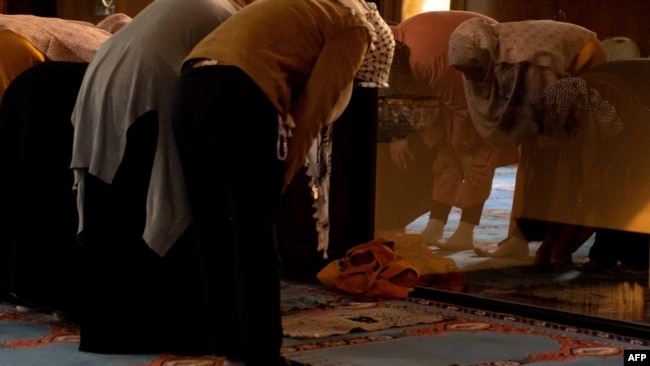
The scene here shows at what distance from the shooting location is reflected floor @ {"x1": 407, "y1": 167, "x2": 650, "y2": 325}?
13.0ft

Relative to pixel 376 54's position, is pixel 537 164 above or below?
below

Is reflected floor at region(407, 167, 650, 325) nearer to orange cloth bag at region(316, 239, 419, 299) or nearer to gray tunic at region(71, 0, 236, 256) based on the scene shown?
orange cloth bag at region(316, 239, 419, 299)

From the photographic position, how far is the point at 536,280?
14.0 feet

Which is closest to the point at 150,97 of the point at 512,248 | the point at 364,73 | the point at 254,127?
the point at 254,127

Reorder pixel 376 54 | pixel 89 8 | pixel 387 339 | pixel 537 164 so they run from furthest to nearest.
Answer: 1. pixel 89 8
2. pixel 537 164
3. pixel 387 339
4. pixel 376 54

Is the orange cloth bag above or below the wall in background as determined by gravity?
below

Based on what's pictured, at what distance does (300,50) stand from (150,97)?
0.54 m

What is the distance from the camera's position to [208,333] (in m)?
3.38

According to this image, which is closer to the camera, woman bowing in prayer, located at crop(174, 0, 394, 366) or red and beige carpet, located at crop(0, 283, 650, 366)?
woman bowing in prayer, located at crop(174, 0, 394, 366)

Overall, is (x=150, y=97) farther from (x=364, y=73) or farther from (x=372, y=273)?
(x=372, y=273)

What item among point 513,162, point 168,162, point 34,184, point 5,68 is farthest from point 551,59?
point 5,68

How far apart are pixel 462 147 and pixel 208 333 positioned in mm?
1512

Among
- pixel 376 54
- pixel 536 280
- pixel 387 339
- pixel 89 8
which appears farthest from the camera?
pixel 89 8
